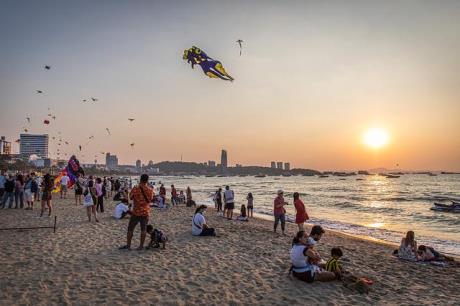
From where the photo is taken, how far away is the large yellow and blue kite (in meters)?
10.1

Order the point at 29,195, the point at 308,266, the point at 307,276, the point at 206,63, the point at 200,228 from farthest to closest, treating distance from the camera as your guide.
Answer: the point at 29,195 → the point at 200,228 → the point at 206,63 → the point at 308,266 → the point at 307,276

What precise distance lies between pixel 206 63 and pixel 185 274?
641 centimetres

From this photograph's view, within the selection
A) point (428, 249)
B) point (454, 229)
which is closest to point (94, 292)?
point (428, 249)

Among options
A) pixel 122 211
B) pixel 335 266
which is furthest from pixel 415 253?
pixel 122 211

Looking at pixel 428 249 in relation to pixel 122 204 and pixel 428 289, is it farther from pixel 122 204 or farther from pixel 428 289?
pixel 122 204

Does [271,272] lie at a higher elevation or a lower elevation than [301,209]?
lower

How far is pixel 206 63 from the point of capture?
33.6 ft

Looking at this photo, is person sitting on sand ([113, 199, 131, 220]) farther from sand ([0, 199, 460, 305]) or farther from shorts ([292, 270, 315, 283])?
shorts ([292, 270, 315, 283])

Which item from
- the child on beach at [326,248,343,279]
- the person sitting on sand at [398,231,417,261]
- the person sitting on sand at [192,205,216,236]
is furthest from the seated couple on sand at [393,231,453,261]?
the person sitting on sand at [192,205,216,236]

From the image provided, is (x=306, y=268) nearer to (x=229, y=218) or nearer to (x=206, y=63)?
(x=206, y=63)

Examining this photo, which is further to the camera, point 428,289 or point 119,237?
point 119,237

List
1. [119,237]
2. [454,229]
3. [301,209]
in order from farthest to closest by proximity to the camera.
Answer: [454,229]
[301,209]
[119,237]

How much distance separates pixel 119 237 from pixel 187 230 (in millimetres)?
2749

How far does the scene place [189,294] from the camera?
570 centimetres
